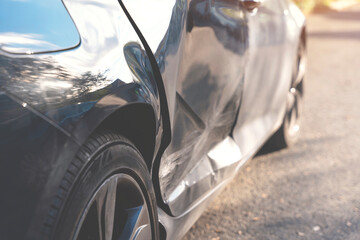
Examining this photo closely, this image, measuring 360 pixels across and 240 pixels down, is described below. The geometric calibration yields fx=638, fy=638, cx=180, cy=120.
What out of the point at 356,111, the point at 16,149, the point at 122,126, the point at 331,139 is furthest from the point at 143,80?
the point at 356,111

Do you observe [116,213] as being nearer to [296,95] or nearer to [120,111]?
[120,111]

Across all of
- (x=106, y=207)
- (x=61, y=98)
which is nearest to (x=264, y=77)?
(x=106, y=207)

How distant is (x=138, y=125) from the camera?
247 cm

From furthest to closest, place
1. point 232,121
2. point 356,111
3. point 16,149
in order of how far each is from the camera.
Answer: point 356,111
point 232,121
point 16,149

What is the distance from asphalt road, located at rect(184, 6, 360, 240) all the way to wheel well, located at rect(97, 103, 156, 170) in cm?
118

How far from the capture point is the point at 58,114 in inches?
73.3

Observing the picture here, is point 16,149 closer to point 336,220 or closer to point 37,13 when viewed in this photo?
point 37,13

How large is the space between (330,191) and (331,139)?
4.46ft

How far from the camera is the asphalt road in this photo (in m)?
3.68

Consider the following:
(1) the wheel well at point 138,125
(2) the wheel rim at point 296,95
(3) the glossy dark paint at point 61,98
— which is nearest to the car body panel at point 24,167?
(3) the glossy dark paint at point 61,98

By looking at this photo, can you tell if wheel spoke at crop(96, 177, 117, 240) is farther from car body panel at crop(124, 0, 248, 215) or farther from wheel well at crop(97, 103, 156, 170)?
car body panel at crop(124, 0, 248, 215)

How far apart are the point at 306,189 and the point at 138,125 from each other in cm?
218

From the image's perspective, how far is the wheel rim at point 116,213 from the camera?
2078mm

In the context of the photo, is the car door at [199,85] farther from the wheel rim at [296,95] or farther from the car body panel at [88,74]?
the wheel rim at [296,95]
